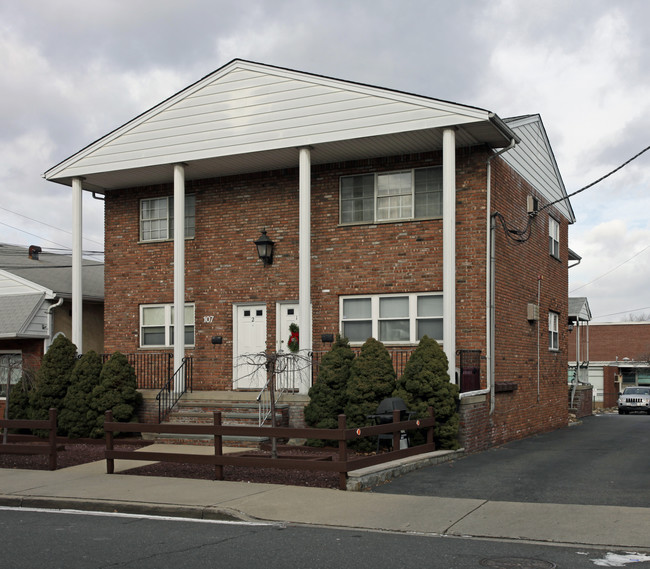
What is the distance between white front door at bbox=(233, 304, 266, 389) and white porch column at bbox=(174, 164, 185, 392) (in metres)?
→ 1.35

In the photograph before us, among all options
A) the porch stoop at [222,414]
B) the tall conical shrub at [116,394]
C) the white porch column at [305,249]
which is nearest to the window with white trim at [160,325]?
the tall conical shrub at [116,394]

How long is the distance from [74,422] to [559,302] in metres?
13.9

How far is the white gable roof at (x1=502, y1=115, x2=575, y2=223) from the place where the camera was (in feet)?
60.8

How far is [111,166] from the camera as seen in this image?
1872 cm

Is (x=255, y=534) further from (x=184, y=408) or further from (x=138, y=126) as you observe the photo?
(x=138, y=126)

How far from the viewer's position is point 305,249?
1658 centimetres

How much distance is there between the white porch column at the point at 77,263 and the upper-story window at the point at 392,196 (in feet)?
21.9

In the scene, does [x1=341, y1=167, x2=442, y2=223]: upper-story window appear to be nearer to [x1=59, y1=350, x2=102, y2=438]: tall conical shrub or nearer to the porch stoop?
the porch stoop

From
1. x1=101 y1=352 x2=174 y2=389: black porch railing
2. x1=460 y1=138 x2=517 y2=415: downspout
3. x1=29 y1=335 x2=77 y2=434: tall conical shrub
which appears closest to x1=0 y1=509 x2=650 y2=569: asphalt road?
x1=460 y1=138 x2=517 y2=415: downspout

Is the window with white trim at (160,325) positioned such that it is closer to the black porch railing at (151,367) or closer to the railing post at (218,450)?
the black porch railing at (151,367)

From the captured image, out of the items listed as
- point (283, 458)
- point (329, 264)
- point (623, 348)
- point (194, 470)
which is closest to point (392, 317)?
point (329, 264)

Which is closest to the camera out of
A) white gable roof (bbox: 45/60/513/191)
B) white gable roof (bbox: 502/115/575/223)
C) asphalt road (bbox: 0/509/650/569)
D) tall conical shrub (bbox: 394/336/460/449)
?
asphalt road (bbox: 0/509/650/569)

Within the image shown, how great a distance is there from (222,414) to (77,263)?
5748 mm

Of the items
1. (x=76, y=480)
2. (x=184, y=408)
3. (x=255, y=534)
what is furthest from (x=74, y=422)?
(x=255, y=534)
